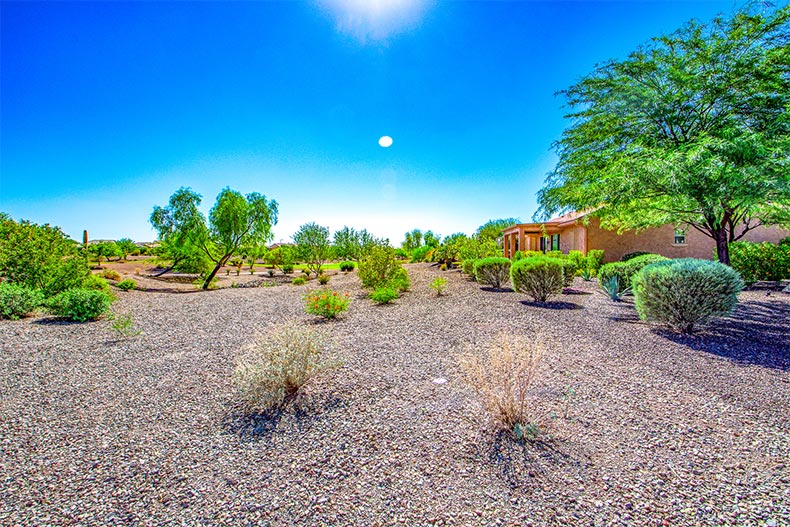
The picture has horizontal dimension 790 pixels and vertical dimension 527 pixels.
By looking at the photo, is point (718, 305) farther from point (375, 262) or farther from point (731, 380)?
point (375, 262)

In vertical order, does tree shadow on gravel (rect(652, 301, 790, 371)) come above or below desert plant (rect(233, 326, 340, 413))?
below

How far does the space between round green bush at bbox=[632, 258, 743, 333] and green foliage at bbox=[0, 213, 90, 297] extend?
14812 mm

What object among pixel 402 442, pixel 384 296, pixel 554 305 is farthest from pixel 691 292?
pixel 384 296

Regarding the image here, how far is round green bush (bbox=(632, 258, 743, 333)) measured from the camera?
227 inches

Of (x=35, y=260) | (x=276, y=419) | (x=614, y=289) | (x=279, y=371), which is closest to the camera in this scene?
(x=276, y=419)

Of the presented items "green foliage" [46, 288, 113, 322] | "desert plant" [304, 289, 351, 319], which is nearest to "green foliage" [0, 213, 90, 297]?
"green foliage" [46, 288, 113, 322]

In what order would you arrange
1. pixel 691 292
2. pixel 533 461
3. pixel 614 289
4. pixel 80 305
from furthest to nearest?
pixel 614 289
pixel 80 305
pixel 691 292
pixel 533 461

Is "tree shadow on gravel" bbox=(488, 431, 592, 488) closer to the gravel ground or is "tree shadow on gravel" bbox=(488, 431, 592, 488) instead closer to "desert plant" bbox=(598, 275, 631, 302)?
the gravel ground

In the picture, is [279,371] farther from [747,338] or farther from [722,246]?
[722,246]

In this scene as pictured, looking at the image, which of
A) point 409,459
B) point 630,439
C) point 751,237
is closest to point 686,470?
point 630,439

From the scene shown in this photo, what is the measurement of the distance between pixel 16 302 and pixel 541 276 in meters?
12.9

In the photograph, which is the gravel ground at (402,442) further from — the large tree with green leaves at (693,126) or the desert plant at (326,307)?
the large tree with green leaves at (693,126)

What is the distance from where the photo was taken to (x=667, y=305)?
6.03 metres

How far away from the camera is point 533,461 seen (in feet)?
8.93
